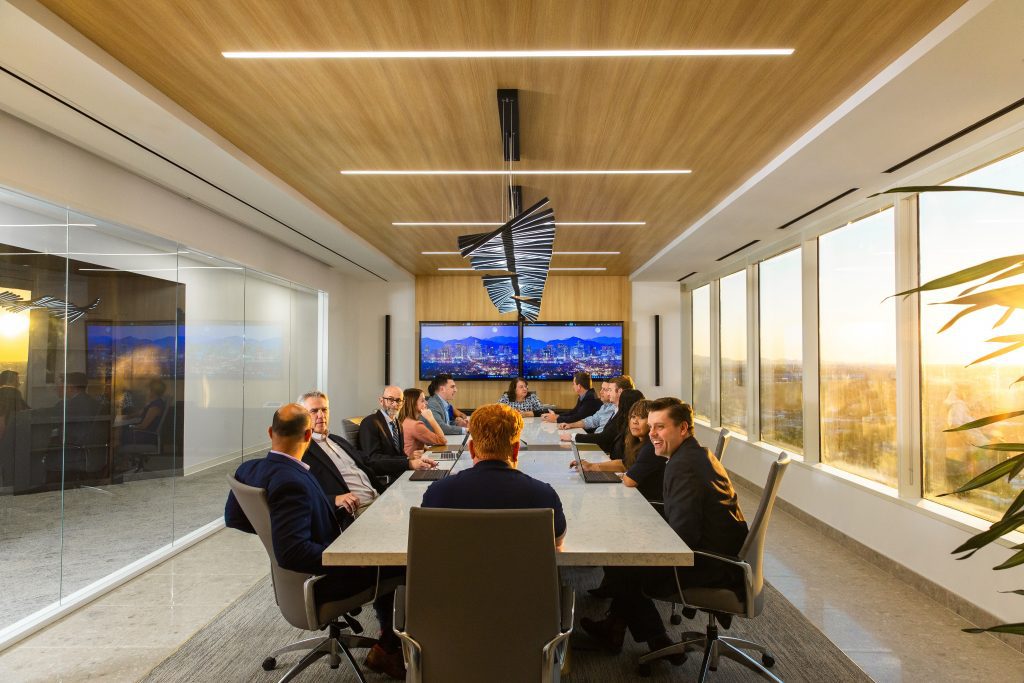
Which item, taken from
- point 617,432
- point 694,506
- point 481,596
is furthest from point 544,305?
point 481,596

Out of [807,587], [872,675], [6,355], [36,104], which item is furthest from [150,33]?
[807,587]

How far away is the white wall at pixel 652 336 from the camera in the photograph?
10.6 meters

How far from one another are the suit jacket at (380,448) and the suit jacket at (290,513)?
2057 millimetres

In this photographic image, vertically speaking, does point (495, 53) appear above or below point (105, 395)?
above

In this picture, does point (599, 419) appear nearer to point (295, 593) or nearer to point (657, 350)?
point (657, 350)

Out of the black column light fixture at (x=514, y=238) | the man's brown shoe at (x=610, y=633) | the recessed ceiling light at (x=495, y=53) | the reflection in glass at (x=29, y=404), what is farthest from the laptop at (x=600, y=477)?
the reflection in glass at (x=29, y=404)

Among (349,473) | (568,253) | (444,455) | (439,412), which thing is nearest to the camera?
(349,473)

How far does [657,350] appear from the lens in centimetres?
1062

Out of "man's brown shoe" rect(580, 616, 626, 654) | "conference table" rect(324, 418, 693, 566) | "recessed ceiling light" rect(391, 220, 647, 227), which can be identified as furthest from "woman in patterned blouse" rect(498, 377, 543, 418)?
"man's brown shoe" rect(580, 616, 626, 654)

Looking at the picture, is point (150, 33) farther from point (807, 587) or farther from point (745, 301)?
point (745, 301)

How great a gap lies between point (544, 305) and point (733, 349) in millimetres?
3369

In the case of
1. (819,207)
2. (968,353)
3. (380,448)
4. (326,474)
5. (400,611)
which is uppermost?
(819,207)

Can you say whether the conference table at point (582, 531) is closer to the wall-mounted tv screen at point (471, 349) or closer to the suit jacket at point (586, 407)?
the suit jacket at point (586, 407)

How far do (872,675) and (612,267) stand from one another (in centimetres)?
731
